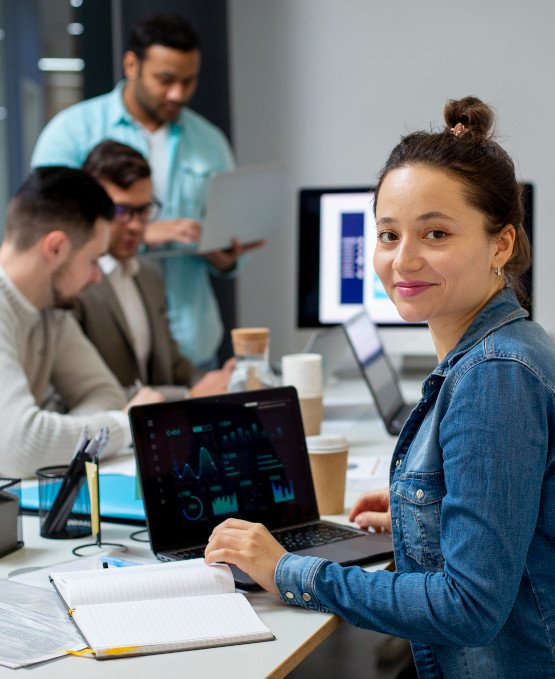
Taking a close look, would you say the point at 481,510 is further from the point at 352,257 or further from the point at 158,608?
the point at 352,257

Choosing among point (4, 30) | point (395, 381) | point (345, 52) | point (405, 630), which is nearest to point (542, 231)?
point (345, 52)

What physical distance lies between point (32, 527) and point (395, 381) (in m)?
1.20

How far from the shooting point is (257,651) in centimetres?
112

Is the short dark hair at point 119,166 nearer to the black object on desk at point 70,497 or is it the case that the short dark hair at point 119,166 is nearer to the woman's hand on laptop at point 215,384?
the woman's hand on laptop at point 215,384

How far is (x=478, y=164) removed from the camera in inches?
46.9

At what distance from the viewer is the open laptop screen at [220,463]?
4.67 ft

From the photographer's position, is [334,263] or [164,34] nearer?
[334,263]

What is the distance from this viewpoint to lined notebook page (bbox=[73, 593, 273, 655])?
3.69ft

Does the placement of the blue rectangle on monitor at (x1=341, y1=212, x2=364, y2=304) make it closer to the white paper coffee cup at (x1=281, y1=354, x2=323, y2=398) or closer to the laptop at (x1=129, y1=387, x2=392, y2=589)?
the white paper coffee cup at (x1=281, y1=354, x2=323, y2=398)

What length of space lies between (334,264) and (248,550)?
5.73ft

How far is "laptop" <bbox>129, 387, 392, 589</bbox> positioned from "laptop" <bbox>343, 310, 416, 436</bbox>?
0.82m

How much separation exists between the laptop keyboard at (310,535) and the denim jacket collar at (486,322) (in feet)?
1.32

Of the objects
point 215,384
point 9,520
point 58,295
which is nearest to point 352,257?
point 215,384

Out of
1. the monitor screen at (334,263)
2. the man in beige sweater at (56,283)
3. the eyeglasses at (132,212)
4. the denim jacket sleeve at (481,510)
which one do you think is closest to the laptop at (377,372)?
the monitor screen at (334,263)
